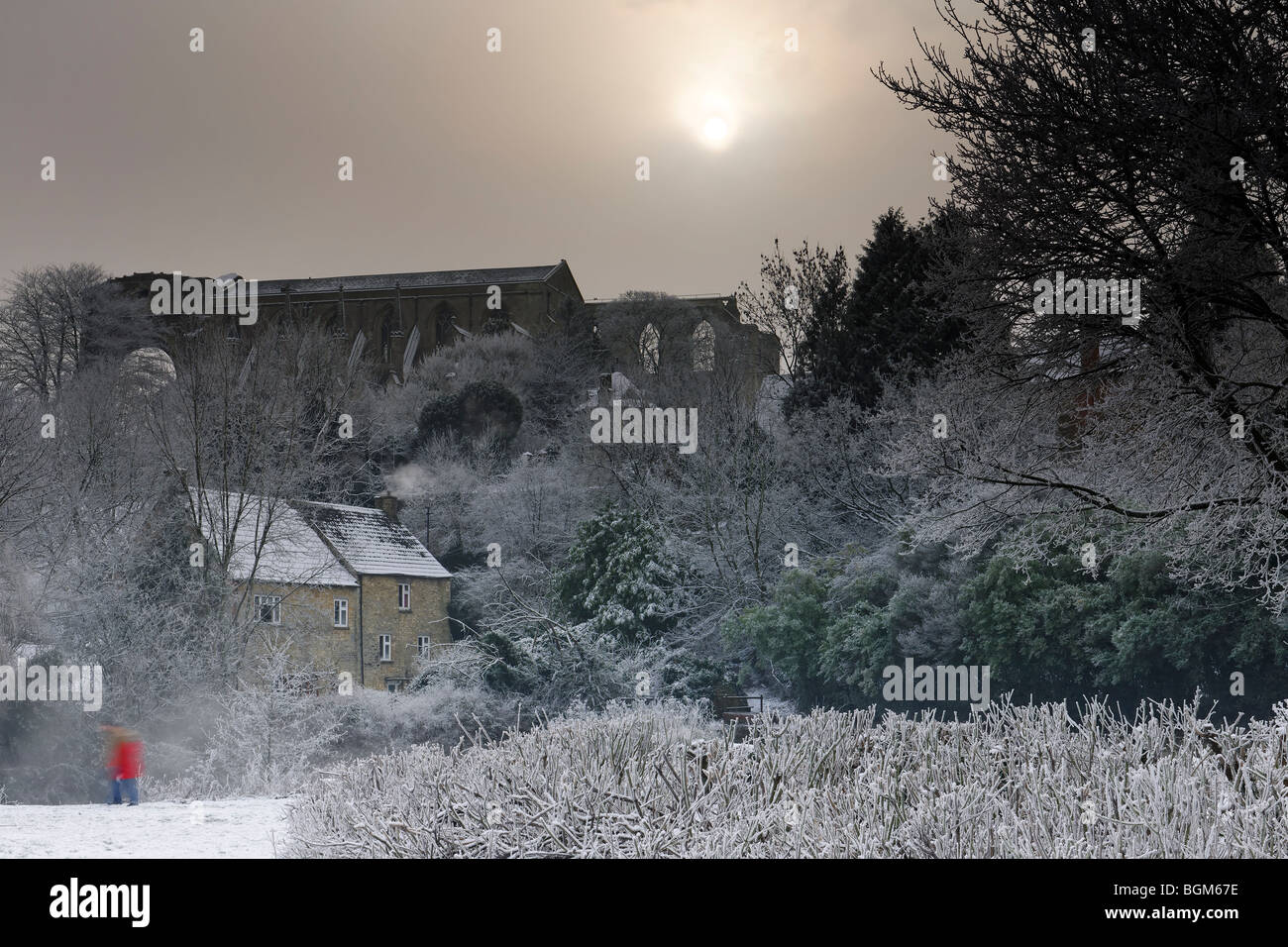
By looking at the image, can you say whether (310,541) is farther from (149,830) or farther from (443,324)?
(443,324)

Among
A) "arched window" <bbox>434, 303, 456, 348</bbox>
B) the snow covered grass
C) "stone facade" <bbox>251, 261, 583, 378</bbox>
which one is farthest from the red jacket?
"arched window" <bbox>434, 303, 456, 348</bbox>

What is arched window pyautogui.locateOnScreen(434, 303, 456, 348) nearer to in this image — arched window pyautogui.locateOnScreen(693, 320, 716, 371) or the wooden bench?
arched window pyautogui.locateOnScreen(693, 320, 716, 371)

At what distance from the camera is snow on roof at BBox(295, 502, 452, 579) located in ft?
122

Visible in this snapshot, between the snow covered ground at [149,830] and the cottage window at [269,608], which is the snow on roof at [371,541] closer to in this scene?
the cottage window at [269,608]

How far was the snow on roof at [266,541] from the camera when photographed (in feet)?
106

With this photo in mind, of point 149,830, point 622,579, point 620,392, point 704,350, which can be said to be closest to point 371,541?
point 620,392

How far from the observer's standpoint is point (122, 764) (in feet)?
48.7

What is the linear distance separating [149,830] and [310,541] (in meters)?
27.9

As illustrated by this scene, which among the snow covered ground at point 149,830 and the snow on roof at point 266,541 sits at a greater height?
the snow on roof at point 266,541

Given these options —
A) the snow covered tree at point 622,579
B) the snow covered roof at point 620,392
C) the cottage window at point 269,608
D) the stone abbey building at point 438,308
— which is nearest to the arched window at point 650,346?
the stone abbey building at point 438,308

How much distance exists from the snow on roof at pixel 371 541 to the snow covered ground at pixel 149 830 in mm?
25338
